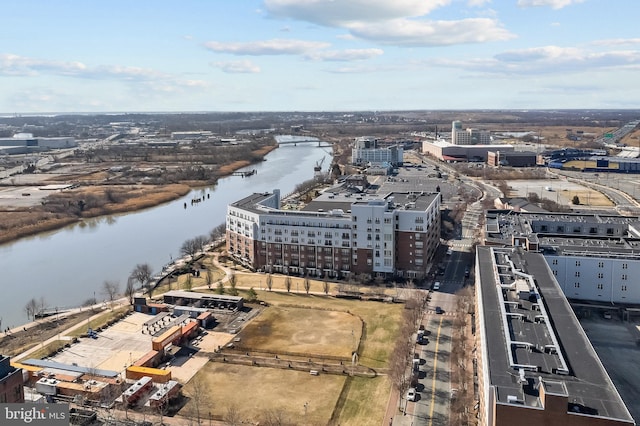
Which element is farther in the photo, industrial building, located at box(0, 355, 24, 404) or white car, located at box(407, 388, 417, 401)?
white car, located at box(407, 388, 417, 401)

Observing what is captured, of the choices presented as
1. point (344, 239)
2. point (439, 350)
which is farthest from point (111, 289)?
point (439, 350)

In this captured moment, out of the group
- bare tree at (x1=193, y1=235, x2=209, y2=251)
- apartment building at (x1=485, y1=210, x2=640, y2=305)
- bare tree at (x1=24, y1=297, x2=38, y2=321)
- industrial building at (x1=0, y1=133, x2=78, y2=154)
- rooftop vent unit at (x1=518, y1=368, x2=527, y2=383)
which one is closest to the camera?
rooftop vent unit at (x1=518, y1=368, x2=527, y2=383)

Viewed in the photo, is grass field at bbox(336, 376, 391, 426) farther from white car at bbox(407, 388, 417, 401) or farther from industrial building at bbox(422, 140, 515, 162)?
industrial building at bbox(422, 140, 515, 162)

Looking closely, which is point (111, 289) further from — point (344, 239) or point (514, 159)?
point (514, 159)

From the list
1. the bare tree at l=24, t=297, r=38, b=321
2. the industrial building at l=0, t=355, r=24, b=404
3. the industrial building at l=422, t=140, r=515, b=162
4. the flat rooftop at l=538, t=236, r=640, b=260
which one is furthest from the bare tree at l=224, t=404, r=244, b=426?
the industrial building at l=422, t=140, r=515, b=162

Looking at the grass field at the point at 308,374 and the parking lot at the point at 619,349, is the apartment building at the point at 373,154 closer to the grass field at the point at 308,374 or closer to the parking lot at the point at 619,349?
the grass field at the point at 308,374

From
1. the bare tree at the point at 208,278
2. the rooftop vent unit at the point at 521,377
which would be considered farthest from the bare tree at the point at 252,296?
the rooftop vent unit at the point at 521,377

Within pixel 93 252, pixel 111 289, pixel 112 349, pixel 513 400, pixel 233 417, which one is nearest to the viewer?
pixel 513 400
